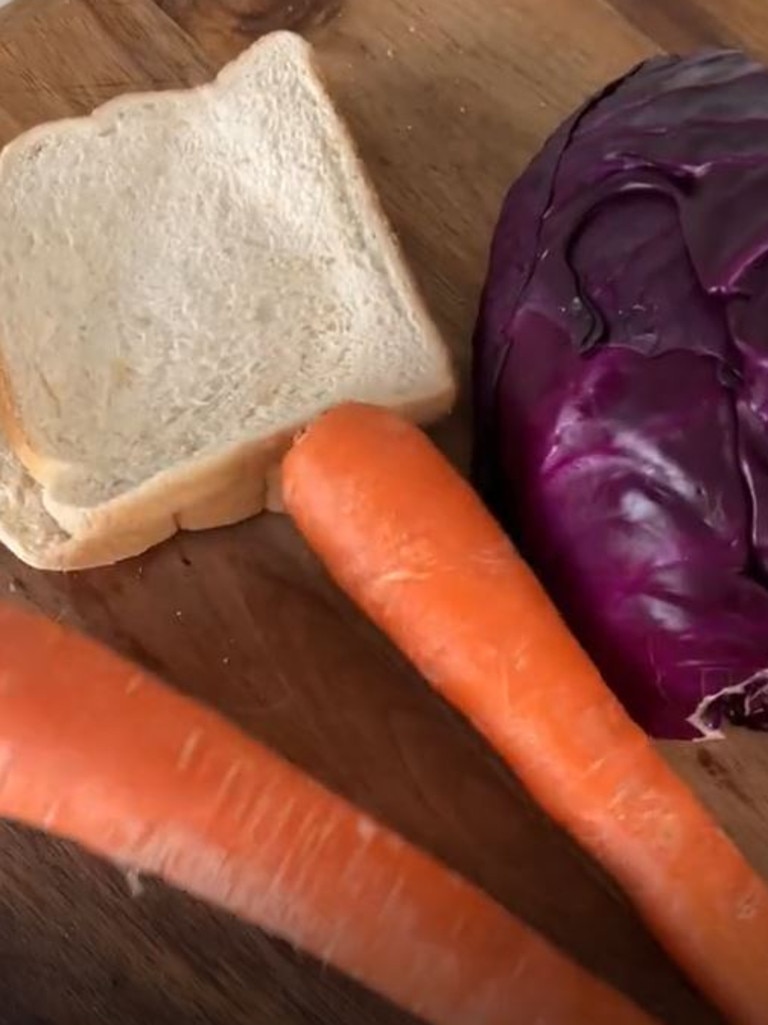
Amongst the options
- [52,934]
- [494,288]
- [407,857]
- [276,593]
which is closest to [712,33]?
[494,288]

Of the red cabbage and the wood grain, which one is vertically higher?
the wood grain

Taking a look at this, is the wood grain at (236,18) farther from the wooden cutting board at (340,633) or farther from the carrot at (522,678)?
the carrot at (522,678)

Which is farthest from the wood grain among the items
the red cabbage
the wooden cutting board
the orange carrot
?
the orange carrot

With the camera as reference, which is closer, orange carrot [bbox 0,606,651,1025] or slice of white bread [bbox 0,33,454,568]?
orange carrot [bbox 0,606,651,1025]

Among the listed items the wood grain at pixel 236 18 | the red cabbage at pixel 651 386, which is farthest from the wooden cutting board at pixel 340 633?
the red cabbage at pixel 651 386

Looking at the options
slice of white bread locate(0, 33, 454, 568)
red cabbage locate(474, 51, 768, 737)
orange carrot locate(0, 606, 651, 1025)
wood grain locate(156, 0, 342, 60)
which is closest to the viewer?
red cabbage locate(474, 51, 768, 737)

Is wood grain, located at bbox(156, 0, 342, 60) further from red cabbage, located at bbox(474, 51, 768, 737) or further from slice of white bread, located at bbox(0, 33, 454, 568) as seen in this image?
red cabbage, located at bbox(474, 51, 768, 737)
